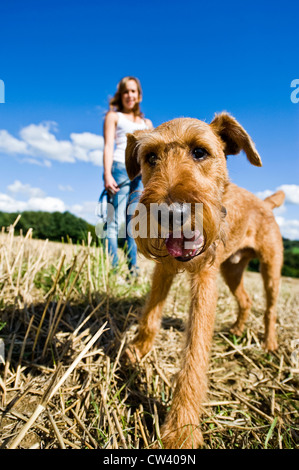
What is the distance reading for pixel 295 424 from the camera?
6.45ft

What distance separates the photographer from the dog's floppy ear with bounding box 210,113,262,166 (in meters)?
2.23

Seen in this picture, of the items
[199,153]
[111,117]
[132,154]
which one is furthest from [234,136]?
[111,117]

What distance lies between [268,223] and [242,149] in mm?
1387

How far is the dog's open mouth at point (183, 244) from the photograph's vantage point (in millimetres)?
1533

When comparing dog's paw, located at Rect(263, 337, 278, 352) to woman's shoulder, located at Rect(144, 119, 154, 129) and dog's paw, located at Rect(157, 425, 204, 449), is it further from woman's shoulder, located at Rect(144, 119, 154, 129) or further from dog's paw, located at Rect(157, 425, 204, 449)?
woman's shoulder, located at Rect(144, 119, 154, 129)

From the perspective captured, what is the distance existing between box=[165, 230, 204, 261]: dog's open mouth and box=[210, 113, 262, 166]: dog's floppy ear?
108 centimetres

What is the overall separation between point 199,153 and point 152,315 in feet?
4.56

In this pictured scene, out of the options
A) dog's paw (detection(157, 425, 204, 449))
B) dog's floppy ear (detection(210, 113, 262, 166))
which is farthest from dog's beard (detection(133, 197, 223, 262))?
dog's paw (detection(157, 425, 204, 449))

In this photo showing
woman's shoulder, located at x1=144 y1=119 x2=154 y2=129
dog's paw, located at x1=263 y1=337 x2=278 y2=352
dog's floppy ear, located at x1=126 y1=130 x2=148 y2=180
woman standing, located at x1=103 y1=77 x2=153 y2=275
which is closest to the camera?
dog's floppy ear, located at x1=126 y1=130 x2=148 y2=180

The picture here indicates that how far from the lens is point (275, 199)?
12.8ft

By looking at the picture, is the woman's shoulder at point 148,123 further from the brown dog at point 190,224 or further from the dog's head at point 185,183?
the dog's head at point 185,183

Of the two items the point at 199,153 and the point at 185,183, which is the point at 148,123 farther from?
the point at 185,183
